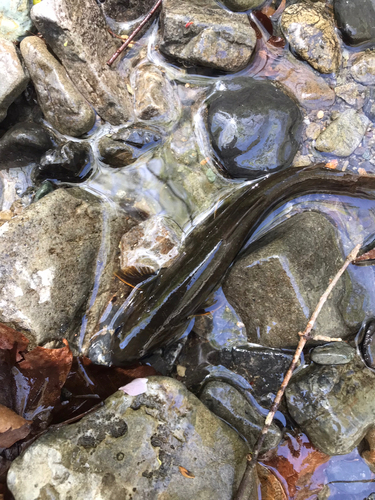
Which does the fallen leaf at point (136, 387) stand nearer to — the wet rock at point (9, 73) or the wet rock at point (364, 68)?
the wet rock at point (9, 73)

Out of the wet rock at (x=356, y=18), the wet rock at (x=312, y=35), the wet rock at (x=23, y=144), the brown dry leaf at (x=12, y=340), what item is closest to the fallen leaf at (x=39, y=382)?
the brown dry leaf at (x=12, y=340)

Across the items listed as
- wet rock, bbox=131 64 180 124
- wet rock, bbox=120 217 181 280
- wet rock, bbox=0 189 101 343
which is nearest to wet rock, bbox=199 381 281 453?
wet rock, bbox=120 217 181 280

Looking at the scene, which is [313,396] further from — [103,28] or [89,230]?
[103,28]

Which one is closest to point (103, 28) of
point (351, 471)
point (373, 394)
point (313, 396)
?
point (313, 396)

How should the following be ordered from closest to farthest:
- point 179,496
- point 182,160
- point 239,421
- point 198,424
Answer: point 179,496, point 198,424, point 239,421, point 182,160

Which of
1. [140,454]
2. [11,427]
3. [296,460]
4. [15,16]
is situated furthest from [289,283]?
[15,16]

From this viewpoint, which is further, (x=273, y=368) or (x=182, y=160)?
(x=182, y=160)
